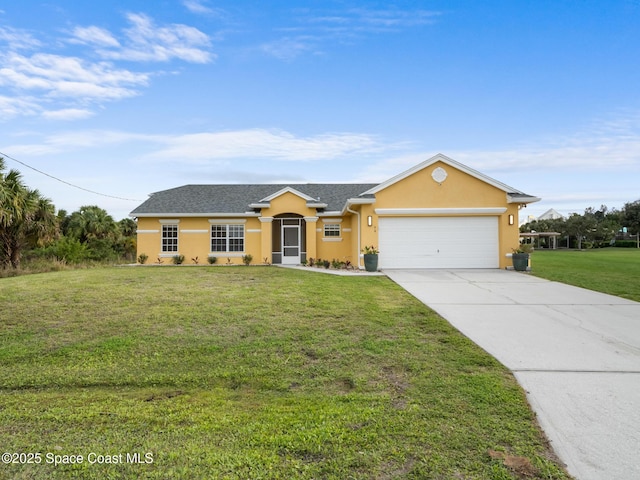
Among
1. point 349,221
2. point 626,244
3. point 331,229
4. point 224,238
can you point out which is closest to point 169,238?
point 224,238

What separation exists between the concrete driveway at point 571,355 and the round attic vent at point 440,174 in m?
7.17

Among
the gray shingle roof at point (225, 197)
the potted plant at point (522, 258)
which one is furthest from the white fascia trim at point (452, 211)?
the gray shingle roof at point (225, 197)

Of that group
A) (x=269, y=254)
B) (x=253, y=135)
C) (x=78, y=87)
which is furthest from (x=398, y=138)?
(x=78, y=87)

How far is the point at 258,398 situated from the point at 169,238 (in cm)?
1974

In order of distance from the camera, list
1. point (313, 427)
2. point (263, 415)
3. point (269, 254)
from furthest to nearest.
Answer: point (269, 254)
point (263, 415)
point (313, 427)

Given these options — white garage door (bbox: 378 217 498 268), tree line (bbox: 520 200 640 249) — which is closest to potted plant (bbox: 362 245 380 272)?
white garage door (bbox: 378 217 498 268)

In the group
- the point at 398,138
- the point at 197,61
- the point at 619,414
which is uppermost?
the point at 197,61

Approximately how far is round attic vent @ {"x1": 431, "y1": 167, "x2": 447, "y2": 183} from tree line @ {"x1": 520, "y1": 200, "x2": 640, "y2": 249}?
38917 mm

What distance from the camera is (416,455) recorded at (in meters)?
2.62

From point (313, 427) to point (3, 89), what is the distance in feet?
65.3

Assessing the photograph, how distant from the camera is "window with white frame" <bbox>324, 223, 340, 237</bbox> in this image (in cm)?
2144

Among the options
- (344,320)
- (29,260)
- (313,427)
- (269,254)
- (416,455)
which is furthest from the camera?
(269,254)

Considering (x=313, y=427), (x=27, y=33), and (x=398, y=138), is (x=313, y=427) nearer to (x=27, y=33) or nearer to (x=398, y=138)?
(x=27, y=33)

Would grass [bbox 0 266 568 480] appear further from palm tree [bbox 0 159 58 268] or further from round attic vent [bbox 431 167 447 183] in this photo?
palm tree [bbox 0 159 58 268]
